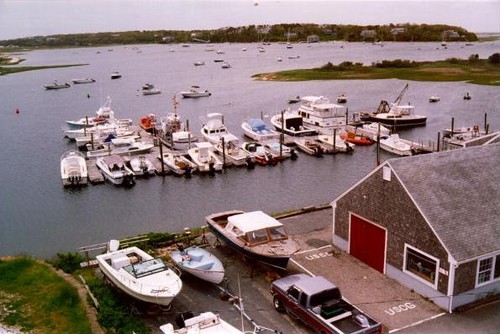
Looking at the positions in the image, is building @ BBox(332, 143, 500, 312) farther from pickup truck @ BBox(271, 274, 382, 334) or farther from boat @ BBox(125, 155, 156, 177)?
boat @ BBox(125, 155, 156, 177)

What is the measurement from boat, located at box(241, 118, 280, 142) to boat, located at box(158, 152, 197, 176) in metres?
11.2

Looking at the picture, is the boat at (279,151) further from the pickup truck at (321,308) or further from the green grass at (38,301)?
the pickup truck at (321,308)

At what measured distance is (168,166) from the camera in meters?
49.3

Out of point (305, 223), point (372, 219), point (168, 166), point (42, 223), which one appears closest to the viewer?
point (372, 219)

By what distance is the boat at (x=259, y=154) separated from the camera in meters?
50.5

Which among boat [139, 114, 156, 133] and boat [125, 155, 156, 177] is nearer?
boat [125, 155, 156, 177]

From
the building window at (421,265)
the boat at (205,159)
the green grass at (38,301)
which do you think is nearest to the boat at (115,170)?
the boat at (205,159)

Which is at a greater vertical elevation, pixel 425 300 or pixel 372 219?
pixel 372 219

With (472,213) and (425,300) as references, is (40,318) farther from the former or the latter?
(472,213)

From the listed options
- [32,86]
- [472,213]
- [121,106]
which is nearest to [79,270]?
[472,213]

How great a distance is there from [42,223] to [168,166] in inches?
554

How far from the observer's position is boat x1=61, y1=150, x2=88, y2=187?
45438 mm

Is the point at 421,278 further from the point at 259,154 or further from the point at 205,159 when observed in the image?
the point at 259,154

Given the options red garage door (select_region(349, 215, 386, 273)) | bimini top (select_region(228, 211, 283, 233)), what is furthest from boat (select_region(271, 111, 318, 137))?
red garage door (select_region(349, 215, 386, 273))
